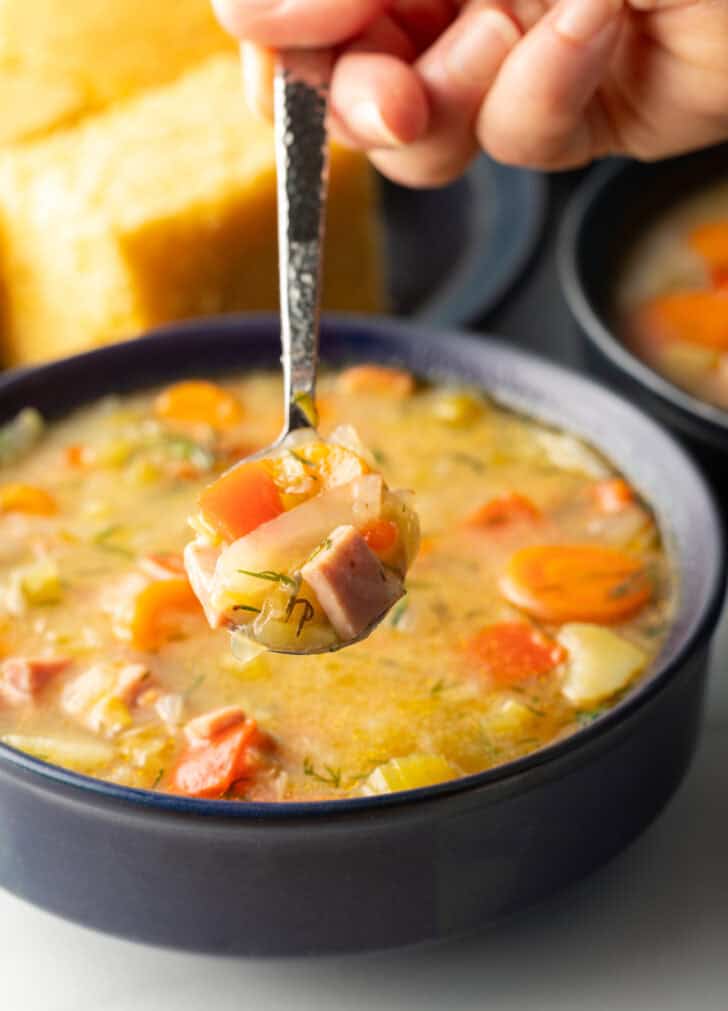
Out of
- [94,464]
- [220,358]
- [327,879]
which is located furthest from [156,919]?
[220,358]

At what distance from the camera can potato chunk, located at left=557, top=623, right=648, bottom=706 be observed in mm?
1818

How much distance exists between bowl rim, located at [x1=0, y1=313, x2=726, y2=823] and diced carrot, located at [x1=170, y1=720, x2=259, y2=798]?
0.14m

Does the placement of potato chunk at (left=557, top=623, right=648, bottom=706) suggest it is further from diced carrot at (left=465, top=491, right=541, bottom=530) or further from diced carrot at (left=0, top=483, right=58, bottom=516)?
diced carrot at (left=0, top=483, right=58, bottom=516)

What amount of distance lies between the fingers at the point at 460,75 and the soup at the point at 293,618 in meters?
0.40

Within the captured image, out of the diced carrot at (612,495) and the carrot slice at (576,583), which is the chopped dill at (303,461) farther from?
the diced carrot at (612,495)

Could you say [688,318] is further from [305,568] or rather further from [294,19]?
[305,568]

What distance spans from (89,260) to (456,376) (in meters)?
0.86

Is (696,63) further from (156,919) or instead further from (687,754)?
(156,919)

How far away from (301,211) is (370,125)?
20 centimetres

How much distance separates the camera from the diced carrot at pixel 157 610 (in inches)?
75.0

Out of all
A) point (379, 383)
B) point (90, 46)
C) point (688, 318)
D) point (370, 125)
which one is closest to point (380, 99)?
point (370, 125)

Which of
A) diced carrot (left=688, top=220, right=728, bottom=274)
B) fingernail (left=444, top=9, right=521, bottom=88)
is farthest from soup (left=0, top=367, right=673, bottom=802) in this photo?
diced carrot (left=688, top=220, right=728, bottom=274)

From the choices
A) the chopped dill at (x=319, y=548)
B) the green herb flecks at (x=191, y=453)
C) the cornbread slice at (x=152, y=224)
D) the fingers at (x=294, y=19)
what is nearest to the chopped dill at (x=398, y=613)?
the chopped dill at (x=319, y=548)

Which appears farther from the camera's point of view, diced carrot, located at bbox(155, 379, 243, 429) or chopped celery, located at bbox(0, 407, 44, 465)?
diced carrot, located at bbox(155, 379, 243, 429)
